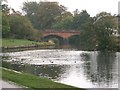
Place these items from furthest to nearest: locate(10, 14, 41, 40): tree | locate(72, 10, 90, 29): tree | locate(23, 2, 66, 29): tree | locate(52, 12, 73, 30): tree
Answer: locate(23, 2, 66, 29): tree < locate(52, 12, 73, 30): tree < locate(72, 10, 90, 29): tree < locate(10, 14, 41, 40): tree

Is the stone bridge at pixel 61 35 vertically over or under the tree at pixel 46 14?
under

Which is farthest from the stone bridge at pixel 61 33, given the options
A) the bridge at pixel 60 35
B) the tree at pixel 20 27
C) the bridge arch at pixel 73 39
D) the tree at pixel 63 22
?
the tree at pixel 20 27

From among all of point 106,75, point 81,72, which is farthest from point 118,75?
point 81,72

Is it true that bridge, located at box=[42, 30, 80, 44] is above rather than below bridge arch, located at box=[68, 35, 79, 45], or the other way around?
above

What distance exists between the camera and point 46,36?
4195 inches

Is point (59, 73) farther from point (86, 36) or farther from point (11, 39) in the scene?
point (11, 39)

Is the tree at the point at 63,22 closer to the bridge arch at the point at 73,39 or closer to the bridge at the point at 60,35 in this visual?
the bridge at the point at 60,35

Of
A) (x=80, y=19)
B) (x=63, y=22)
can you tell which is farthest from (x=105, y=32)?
(x=63, y=22)

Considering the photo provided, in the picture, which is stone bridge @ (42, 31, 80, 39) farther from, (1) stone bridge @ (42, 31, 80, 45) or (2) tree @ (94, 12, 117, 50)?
(2) tree @ (94, 12, 117, 50)

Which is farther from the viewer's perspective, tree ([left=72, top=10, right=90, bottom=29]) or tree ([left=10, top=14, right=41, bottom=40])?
tree ([left=72, top=10, right=90, bottom=29])

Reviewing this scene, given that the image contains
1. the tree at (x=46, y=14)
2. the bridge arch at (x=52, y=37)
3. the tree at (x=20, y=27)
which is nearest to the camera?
the tree at (x=20, y=27)

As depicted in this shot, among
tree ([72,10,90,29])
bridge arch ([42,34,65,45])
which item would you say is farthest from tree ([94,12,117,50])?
bridge arch ([42,34,65,45])

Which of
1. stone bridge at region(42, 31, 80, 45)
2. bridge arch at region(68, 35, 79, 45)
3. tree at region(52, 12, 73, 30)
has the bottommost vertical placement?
bridge arch at region(68, 35, 79, 45)

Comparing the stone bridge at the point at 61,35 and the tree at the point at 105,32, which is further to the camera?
the stone bridge at the point at 61,35
